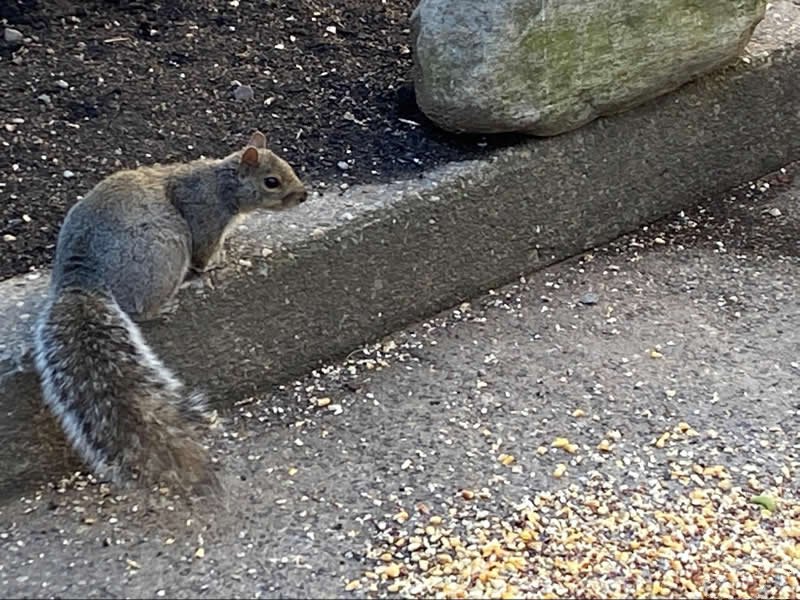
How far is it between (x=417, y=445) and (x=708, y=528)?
731 mm

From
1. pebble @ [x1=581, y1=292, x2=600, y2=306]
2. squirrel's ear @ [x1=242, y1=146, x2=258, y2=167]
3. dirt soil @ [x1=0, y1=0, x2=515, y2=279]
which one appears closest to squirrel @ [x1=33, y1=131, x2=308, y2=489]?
squirrel's ear @ [x1=242, y1=146, x2=258, y2=167]

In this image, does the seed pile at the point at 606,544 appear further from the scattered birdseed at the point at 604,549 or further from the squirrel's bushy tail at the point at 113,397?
the squirrel's bushy tail at the point at 113,397

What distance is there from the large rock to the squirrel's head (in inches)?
26.2

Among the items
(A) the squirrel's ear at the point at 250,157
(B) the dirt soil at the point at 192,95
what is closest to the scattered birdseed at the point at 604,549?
(A) the squirrel's ear at the point at 250,157

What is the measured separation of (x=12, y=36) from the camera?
13.1 feet

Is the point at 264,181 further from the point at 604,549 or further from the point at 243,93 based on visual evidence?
the point at 604,549

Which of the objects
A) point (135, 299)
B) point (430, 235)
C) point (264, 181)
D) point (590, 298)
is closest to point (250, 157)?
point (264, 181)

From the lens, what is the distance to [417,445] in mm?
3152

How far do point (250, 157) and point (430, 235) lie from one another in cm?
64

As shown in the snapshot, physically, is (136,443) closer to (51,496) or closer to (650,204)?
(51,496)

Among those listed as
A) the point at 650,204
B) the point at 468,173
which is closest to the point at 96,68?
the point at 468,173

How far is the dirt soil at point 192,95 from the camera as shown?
353cm

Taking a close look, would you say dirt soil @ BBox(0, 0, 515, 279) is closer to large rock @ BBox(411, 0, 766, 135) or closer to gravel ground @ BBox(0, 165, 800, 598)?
large rock @ BBox(411, 0, 766, 135)

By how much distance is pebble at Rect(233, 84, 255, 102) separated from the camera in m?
3.90
